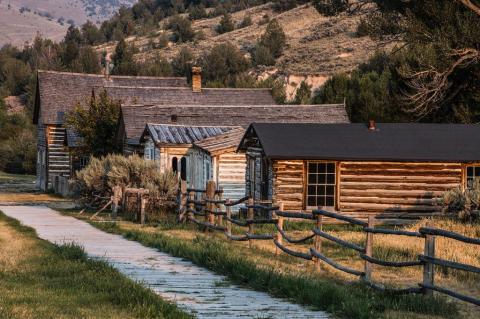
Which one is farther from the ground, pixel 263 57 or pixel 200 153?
pixel 263 57

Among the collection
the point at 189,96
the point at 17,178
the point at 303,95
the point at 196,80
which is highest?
the point at 303,95

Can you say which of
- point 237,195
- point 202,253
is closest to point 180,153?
point 237,195

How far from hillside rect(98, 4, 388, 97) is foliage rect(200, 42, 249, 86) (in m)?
1.99

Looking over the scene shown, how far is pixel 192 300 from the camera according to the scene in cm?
1261

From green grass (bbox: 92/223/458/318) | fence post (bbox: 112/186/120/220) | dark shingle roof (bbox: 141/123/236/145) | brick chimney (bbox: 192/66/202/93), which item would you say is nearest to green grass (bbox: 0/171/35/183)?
brick chimney (bbox: 192/66/202/93)

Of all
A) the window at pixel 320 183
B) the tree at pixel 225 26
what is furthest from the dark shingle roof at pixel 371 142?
the tree at pixel 225 26

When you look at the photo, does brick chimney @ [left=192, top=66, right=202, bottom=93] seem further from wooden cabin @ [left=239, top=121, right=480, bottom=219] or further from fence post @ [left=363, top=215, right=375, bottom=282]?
fence post @ [left=363, top=215, right=375, bottom=282]

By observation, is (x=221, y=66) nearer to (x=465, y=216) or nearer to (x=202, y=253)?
(x=465, y=216)

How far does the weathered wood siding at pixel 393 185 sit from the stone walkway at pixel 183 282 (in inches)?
406

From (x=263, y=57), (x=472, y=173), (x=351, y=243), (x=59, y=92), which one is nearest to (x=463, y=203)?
(x=472, y=173)

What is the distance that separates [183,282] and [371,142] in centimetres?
1907

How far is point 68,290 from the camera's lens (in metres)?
13.2

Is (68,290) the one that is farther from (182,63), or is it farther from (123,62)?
(123,62)

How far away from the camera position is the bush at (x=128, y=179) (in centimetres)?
3203
